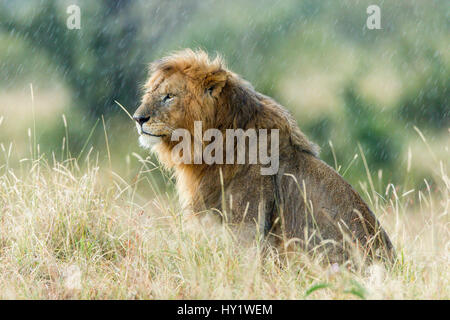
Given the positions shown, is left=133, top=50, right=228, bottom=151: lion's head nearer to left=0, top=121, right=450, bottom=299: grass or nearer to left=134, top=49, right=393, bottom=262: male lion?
left=134, top=49, right=393, bottom=262: male lion

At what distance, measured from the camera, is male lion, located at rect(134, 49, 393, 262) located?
18.1 ft

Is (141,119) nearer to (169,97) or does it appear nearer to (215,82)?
(169,97)

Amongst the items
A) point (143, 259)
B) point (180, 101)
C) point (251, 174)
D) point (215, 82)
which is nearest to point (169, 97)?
point (180, 101)

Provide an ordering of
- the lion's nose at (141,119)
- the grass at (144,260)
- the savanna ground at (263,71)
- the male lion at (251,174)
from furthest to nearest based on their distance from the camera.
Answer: the savanna ground at (263,71) < the lion's nose at (141,119) < the male lion at (251,174) < the grass at (144,260)

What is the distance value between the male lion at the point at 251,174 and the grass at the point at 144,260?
21 cm

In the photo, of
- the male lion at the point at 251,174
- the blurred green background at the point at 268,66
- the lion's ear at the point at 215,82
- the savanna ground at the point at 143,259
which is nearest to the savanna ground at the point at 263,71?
the blurred green background at the point at 268,66

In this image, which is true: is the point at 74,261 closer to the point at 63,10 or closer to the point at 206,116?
the point at 206,116

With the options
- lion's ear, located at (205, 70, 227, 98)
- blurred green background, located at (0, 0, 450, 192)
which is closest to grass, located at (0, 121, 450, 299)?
lion's ear, located at (205, 70, 227, 98)

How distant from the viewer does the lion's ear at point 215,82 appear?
601cm

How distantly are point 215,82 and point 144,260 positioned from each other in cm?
160

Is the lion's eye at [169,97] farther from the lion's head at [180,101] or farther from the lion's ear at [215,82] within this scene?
the lion's ear at [215,82]
